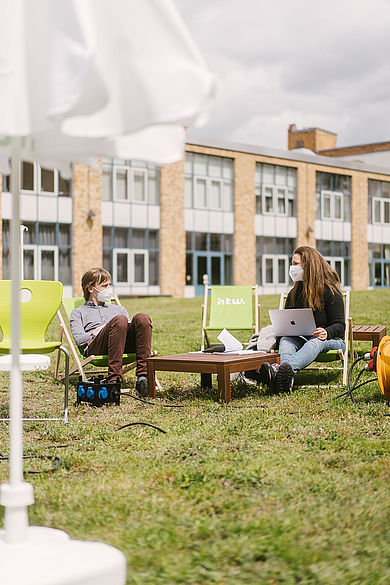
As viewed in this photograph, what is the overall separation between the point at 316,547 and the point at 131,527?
80cm

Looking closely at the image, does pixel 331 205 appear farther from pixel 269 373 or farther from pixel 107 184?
pixel 269 373

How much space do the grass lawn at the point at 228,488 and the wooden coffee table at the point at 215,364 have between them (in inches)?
10.2

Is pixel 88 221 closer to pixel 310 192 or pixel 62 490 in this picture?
pixel 310 192

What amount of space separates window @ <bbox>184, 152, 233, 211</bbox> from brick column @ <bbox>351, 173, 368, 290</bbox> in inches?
356

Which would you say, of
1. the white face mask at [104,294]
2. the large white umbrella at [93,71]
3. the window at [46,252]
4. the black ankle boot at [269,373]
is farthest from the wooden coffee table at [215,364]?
the window at [46,252]

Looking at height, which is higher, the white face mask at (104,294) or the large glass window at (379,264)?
the large glass window at (379,264)

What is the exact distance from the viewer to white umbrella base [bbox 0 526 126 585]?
8.48ft

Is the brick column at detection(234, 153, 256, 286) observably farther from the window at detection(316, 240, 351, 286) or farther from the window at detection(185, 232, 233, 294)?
the window at detection(316, 240, 351, 286)

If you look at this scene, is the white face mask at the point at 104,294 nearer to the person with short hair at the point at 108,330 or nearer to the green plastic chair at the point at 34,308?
the person with short hair at the point at 108,330

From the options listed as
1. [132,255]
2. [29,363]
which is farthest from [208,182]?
[29,363]

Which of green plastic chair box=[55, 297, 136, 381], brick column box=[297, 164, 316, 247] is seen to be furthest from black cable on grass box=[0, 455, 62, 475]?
brick column box=[297, 164, 316, 247]

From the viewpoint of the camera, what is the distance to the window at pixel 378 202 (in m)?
40.8

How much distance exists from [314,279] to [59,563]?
510cm

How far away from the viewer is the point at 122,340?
22.6ft
